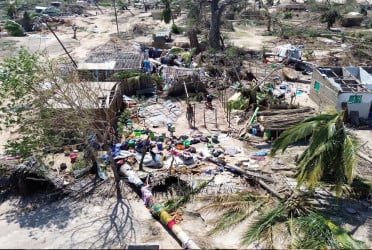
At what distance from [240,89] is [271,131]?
15.4ft

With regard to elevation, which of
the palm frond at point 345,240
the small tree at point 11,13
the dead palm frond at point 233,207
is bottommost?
the dead palm frond at point 233,207

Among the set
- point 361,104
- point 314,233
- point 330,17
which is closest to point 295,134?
point 314,233

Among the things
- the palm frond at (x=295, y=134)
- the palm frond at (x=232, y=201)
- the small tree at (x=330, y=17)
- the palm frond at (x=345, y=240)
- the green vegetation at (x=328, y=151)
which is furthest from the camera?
the small tree at (x=330, y=17)

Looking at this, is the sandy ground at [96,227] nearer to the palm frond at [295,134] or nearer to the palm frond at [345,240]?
the palm frond at [345,240]

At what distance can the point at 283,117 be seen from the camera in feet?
46.7

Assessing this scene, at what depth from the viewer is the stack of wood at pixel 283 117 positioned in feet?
45.6

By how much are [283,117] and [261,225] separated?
6349mm

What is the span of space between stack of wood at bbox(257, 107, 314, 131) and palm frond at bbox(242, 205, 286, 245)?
199 inches

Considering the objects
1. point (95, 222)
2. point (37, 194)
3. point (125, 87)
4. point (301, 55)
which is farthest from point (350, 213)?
point (301, 55)

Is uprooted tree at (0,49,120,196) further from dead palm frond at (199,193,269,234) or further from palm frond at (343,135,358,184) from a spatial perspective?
palm frond at (343,135,358,184)

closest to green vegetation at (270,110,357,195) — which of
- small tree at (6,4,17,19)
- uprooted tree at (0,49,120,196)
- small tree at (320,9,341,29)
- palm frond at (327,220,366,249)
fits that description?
palm frond at (327,220,366,249)

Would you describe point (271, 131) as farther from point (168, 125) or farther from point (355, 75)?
point (355, 75)

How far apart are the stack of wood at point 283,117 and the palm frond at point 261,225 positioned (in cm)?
505

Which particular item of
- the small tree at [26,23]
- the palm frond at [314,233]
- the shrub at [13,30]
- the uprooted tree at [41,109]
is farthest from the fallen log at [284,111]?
the small tree at [26,23]
